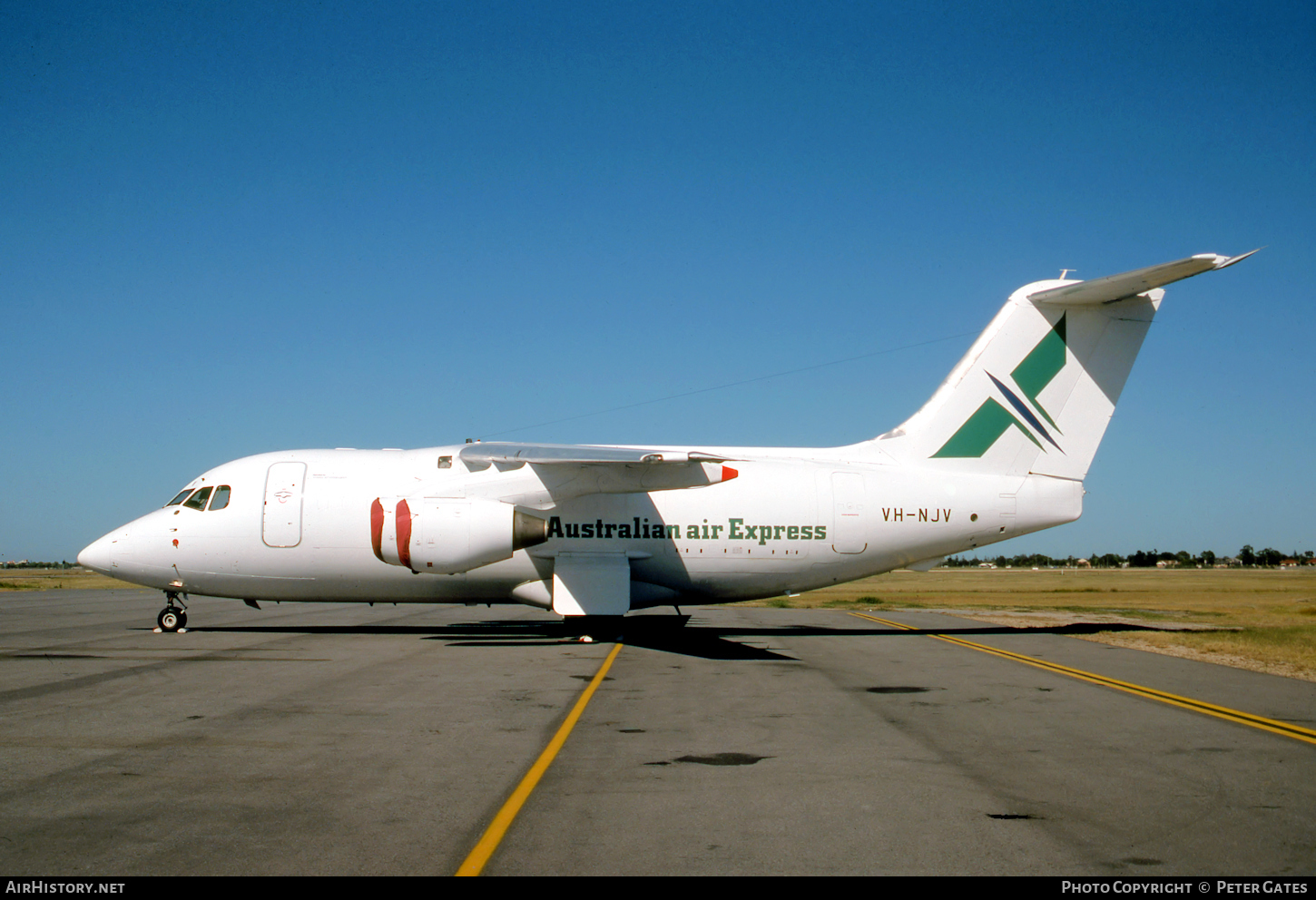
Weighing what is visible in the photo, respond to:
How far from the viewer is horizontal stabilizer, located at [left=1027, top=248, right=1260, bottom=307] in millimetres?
15813

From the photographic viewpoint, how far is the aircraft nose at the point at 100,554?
18.7 metres

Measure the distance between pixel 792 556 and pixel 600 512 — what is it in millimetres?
4285

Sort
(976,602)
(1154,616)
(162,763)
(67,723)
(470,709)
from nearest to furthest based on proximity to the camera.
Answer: (162,763)
(67,723)
(470,709)
(1154,616)
(976,602)

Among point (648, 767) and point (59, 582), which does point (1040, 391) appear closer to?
point (648, 767)

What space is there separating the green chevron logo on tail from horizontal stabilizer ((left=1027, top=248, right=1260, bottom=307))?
68cm

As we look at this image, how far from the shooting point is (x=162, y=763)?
7355mm

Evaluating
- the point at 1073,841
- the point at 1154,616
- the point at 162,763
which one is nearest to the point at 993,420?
the point at 1154,616

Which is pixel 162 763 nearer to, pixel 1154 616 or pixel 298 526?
pixel 298 526

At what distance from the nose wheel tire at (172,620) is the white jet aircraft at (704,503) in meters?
0.04

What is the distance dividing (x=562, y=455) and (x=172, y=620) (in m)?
9.67

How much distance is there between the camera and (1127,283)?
1772cm

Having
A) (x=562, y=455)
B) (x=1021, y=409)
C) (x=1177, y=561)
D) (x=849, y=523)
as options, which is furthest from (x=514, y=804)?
(x=1177, y=561)

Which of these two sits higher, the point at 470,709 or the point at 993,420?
the point at 993,420
